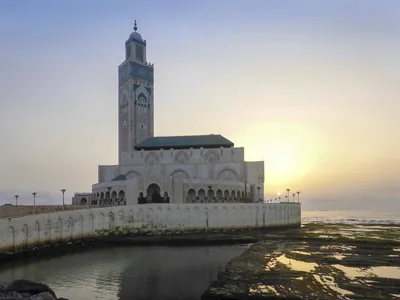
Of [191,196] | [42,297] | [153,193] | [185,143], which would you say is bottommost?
[42,297]

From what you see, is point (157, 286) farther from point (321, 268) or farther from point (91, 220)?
point (91, 220)

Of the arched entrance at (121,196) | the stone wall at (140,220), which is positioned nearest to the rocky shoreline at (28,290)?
the stone wall at (140,220)

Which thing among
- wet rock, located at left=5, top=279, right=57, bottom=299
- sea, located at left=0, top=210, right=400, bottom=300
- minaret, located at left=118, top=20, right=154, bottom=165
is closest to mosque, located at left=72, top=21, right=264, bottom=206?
minaret, located at left=118, top=20, right=154, bottom=165

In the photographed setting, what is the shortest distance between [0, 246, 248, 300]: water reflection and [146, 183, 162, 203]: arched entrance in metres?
26.8

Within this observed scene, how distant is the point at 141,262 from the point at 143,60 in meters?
72.8

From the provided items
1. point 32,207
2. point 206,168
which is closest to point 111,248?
point 32,207

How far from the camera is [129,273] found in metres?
23.2

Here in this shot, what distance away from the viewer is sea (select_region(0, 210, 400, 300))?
59.7 feet

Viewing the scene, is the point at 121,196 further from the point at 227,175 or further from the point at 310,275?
the point at 310,275

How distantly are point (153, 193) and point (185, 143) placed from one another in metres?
19.3

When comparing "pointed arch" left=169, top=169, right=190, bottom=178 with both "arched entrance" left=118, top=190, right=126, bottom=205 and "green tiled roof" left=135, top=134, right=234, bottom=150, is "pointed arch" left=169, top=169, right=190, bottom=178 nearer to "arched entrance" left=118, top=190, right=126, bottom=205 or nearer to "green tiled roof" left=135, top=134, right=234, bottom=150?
"green tiled roof" left=135, top=134, right=234, bottom=150

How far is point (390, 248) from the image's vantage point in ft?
109

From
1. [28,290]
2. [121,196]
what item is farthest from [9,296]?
[121,196]

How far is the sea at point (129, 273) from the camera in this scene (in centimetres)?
1820
